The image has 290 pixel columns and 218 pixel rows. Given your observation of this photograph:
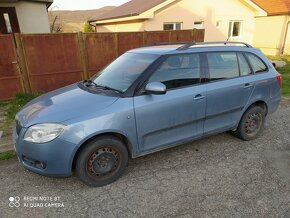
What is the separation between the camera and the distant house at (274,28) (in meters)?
16.7

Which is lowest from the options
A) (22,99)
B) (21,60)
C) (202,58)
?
(22,99)

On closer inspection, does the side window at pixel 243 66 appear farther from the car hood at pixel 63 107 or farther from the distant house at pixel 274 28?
the distant house at pixel 274 28

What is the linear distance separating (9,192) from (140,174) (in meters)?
1.71

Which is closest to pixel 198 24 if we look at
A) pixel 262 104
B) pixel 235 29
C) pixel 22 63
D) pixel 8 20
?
pixel 235 29

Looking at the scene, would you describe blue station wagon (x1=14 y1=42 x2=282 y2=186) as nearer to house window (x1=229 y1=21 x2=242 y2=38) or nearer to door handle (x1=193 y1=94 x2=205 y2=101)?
door handle (x1=193 y1=94 x2=205 y2=101)

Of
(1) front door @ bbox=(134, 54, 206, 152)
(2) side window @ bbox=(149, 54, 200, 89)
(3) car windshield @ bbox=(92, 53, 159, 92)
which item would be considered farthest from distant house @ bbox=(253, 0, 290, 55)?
(3) car windshield @ bbox=(92, 53, 159, 92)

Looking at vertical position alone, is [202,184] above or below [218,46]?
below

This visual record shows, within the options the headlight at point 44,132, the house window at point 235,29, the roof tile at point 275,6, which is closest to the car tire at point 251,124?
Answer: the headlight at point 44,132

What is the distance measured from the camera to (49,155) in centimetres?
288

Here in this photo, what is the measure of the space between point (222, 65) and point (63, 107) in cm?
251

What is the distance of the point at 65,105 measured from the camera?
319 centimetres

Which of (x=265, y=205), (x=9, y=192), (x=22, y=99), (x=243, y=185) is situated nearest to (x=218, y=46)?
(x=243, y=185)

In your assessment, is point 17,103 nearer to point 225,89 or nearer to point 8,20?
point 225,89

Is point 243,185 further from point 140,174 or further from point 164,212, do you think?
point 140,174
